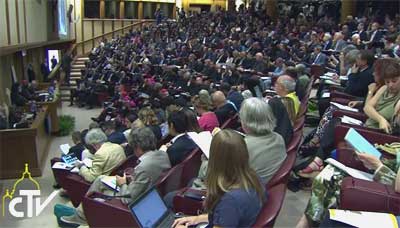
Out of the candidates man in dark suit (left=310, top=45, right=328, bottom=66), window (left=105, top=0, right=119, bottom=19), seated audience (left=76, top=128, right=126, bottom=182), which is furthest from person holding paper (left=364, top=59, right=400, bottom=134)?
window (left=105, top=0, right=119, bottom=19)

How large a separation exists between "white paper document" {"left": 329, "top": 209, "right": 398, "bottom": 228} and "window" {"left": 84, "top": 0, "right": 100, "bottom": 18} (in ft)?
78.4

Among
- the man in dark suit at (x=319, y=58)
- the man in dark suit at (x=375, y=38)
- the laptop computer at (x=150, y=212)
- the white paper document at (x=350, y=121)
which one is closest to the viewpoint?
the laptop computer at (x=150, y=212)

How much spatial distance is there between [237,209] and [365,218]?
617 mm

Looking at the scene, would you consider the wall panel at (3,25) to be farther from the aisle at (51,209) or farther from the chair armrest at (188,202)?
the chair armrest at (188,202)

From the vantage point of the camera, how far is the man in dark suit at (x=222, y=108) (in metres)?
5.24

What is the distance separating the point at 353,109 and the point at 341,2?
50.4ft

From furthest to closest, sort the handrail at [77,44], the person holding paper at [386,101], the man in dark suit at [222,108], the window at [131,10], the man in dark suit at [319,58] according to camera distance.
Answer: the window at [131,10]
the handrail at [77,44]
the man in dark suit at [319,58]
the man in dark suit at [222,108]
the person holding paper at [386,101]

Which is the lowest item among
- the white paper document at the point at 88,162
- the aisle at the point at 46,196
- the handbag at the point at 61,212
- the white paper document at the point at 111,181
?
the aisle at the point at 46,196

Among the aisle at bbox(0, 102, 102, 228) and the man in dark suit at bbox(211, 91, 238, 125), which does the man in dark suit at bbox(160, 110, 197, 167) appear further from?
the aisle at bbox(0, 102, 102, 228)

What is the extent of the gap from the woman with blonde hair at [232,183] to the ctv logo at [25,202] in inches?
136

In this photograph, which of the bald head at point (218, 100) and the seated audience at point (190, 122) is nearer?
the seated audience at point (190, 122)

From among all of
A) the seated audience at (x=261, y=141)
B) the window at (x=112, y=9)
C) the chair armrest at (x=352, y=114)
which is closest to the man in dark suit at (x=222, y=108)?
the chair armrest at (x=352, y=114)

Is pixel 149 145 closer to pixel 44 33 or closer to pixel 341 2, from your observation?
pixel 44 33

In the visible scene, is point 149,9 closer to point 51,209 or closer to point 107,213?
point 51,209
